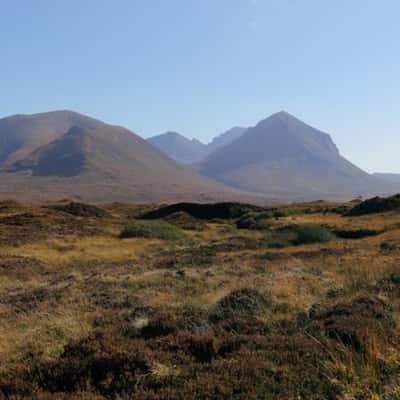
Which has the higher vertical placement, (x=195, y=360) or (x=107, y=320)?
(x=195, y=360)

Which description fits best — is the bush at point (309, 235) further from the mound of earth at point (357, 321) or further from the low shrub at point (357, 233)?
the mound of earth at point (357, 321)

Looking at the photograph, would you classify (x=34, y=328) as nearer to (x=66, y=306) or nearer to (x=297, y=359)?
(x=66, y=306)

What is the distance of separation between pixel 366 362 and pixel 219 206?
5177cm

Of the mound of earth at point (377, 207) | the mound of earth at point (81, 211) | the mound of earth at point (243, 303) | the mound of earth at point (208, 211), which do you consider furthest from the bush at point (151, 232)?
the mound of earth at point (377, 207)

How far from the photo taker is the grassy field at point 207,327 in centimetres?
527

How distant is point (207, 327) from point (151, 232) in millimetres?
27227

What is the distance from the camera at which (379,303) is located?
980cm

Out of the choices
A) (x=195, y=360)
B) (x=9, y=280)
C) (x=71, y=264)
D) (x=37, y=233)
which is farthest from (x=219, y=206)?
(x=195, y=360)

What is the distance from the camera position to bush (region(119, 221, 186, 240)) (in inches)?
1364

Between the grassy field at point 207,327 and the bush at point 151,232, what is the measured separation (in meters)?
10.2

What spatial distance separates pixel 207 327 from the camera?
27.5ft

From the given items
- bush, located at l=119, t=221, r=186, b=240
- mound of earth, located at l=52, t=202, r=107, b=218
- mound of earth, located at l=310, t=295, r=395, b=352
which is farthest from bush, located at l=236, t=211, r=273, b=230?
mound of earth, located at l=310, t=295, r=395, b=352

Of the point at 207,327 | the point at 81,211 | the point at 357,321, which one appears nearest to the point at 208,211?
the point at 81,211

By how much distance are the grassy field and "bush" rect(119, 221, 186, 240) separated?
33.3ft
